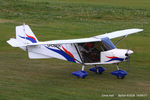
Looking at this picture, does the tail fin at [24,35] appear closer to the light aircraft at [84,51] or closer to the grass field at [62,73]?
the light aircraft at [84,51]

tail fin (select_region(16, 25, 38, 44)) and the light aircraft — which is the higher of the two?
tail fin (select_region(16, 25, 38, 44))

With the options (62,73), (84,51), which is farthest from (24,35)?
(84,51)

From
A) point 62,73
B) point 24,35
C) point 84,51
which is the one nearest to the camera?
point 84,51

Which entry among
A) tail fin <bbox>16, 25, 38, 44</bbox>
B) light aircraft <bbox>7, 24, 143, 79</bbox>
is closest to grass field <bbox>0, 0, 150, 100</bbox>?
light aircraft <bbox>7, 24, 143, 79</bbox>

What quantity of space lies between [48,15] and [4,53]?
21607 millimetres

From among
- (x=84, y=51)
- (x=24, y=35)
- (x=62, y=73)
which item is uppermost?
(x=24, y=35)

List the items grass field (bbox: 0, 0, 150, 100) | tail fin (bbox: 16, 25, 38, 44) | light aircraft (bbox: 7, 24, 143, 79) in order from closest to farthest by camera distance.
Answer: grass field (bbox: 0, 0, 150, 100), light aircraft (bbox: 7, 24, 143, 79), tail fin (bbox: 16, 25, 38, 44)

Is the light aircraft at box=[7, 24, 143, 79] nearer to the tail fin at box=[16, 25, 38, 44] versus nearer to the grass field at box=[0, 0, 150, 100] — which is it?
the tail fin at box=[16, 25, 38, 44]

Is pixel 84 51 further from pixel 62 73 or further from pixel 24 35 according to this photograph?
pixel 24 35

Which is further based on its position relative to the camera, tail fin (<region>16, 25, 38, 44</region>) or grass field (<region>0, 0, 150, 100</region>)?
tail fin (<region>16, 25, 38, 44</region>)

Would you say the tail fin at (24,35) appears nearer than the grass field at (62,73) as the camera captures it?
No

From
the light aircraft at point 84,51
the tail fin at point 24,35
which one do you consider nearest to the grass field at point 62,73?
the light aircraft at point 84,51

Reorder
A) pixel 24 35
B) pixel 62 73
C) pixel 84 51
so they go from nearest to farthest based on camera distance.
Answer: pixel 84 51, pixel 24 35, pixel 62 73

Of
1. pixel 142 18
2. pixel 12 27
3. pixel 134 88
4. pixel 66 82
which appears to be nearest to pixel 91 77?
pixel 66 82
